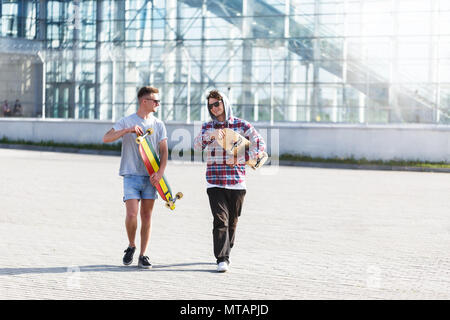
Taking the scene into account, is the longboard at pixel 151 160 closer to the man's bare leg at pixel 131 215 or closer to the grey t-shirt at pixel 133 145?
the grey t-shirt at pixel 133 145

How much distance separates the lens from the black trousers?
7.02 m

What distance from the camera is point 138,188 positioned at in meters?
7.14

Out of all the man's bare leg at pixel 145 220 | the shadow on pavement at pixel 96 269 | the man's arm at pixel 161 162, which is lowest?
the shadow on pavement at pixel 96 269

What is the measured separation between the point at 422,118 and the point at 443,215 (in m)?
28.9

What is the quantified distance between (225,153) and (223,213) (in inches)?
20.1

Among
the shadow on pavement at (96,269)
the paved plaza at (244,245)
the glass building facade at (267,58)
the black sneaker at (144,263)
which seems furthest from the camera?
the glass building facade at (267,58)

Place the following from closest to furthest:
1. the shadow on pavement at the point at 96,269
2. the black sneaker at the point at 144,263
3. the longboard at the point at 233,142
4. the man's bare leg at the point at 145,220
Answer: the shadow on pavement at the point at 96,269, the longboard at the point at 233,142, the black sneaker at the point at 144,263, the man's bare leg at the point at 145,220

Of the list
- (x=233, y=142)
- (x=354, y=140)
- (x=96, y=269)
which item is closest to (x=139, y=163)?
(x=233, y=142)

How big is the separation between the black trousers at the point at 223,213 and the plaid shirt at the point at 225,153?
0.33ft

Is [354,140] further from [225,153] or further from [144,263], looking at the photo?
[144,263]

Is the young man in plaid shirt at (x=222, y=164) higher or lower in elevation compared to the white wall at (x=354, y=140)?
lower

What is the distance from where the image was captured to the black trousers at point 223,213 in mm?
7023

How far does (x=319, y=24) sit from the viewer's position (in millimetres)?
42219

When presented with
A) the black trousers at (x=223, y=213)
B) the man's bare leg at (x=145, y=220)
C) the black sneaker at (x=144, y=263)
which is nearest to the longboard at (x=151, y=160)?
the man's bare leg at (x=145, y=220)
